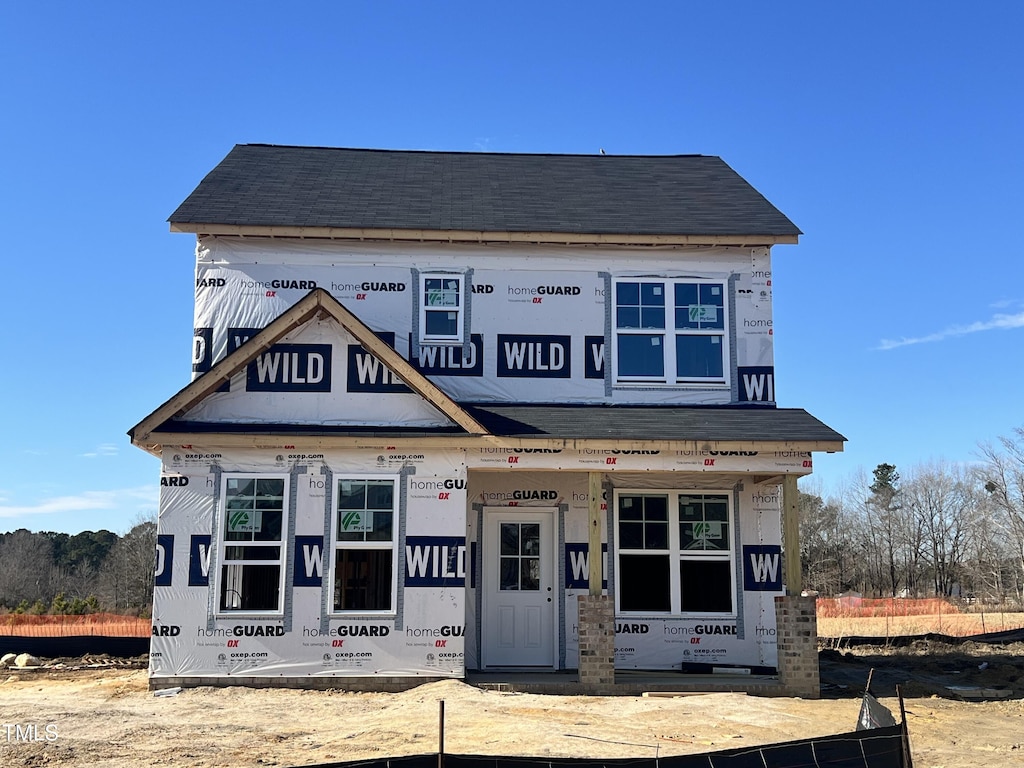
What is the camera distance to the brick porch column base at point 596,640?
12.9 metres

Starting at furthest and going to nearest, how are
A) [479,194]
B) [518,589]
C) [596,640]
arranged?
[479,194] < [518,589] < [596,640]

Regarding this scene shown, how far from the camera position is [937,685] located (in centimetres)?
1458

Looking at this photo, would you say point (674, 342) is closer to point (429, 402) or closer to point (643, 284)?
point (643, 284)

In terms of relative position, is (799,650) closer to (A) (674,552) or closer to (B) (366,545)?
(A) (674,552)

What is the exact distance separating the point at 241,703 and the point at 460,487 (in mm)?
4000

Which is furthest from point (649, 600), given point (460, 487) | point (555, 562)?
point (460, 487)

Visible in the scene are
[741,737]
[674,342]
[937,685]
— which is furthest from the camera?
[674,342]

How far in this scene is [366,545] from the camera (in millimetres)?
13531

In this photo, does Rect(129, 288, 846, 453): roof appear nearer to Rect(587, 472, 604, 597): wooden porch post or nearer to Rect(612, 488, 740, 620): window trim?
Rect(587, 472, 604, 597): wooden porch post

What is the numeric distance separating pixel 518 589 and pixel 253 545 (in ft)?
13.6

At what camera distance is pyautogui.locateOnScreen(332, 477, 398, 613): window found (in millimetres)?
13461

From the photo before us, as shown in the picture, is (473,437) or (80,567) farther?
(80,567)

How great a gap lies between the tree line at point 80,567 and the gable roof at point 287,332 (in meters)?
29.5

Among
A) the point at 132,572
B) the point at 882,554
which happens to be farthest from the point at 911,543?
the point at 132,572
